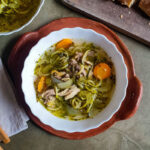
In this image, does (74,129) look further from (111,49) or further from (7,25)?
(7,25)

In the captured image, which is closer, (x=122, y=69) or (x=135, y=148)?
(x=122, y=69)

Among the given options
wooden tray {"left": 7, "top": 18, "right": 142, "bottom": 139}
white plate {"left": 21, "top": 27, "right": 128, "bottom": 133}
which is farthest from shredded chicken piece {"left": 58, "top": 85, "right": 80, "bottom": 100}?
wooden tray {"left": 7, "top": 18, "right": 142, "bottom": 139}

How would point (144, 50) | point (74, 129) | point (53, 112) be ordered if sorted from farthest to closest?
1. point (144, 50)
2. point (53, 112)
3. point (74, 129)

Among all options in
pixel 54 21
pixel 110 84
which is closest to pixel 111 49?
pixel 110 84

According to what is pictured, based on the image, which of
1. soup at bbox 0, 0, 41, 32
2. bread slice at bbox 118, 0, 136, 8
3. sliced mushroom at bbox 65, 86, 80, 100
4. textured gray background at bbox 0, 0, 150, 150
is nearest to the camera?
soup at bbox 0, 0, 41, 32

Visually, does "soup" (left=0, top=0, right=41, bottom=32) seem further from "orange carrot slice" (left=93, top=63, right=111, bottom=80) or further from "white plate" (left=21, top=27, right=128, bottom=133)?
"orange carrot slice" (left=93, top=63, right=111, bottom=80)

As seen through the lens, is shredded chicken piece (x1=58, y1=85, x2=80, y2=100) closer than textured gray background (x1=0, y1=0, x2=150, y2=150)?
Yes
